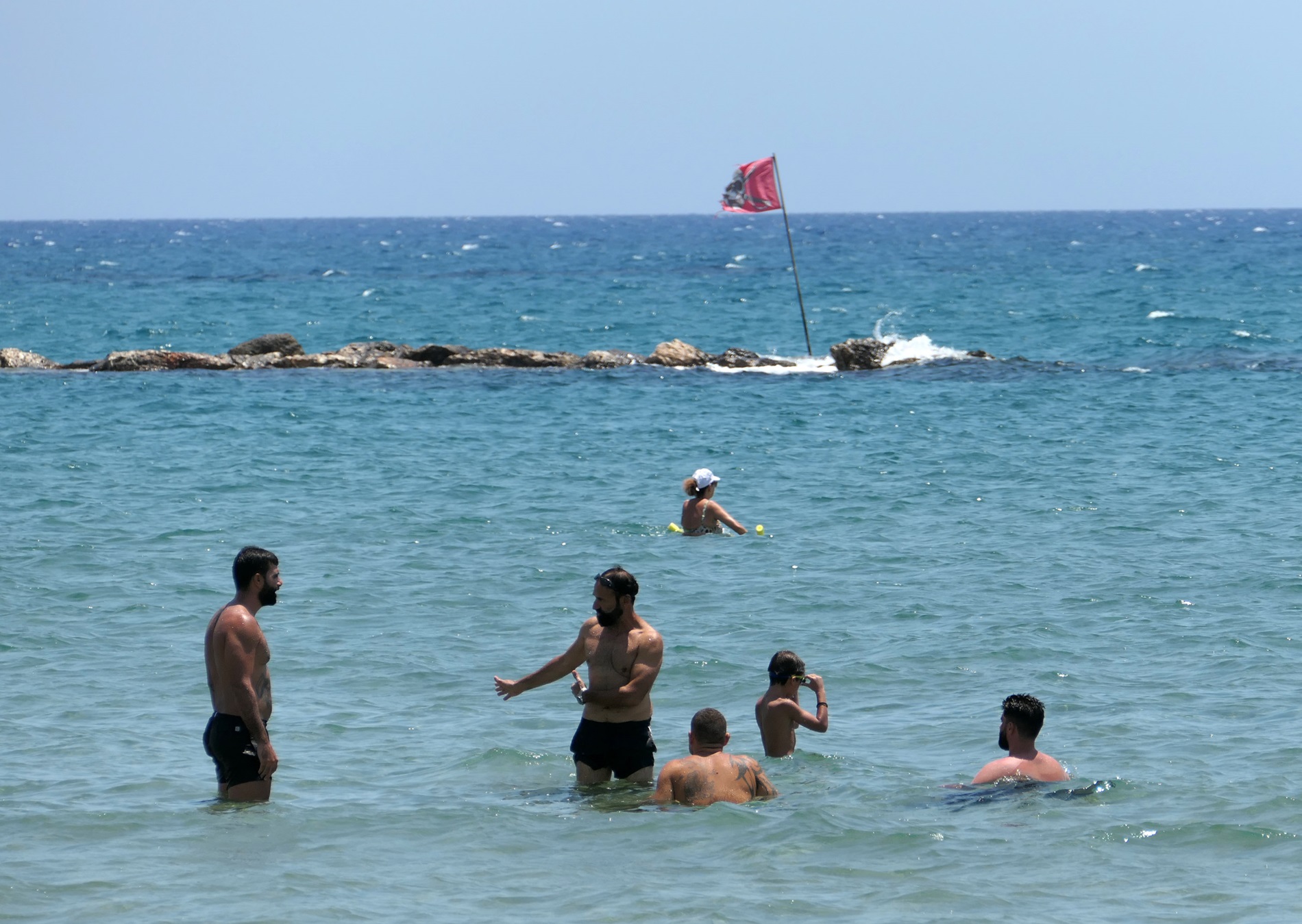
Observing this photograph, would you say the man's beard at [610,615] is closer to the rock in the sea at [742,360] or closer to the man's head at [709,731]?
the man's head at [709,731]

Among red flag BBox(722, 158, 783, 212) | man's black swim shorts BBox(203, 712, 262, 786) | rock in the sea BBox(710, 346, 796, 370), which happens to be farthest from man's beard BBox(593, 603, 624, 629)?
rock in the sea BBox(710, 346, 796, 370)

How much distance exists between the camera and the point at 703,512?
16.7m

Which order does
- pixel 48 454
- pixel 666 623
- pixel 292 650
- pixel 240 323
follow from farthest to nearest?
pixel 240 323
pixel 48 454
pixel 666 623
pixel 292 650

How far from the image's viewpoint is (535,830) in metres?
8.50

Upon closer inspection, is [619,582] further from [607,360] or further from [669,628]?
[607,360]

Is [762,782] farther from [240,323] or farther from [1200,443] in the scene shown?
[240,323]

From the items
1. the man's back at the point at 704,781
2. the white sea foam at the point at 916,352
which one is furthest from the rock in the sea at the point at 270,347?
the man's back at the point at 704,781

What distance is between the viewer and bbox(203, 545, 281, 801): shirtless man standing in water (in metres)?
7.72

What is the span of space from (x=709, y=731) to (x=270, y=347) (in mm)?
27013

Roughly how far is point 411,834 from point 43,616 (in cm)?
647

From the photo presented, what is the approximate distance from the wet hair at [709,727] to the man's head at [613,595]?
731 millimetres

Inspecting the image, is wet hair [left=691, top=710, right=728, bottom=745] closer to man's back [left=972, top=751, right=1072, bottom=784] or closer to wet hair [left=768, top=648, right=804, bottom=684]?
wet hair [left=768, top=648, right=804, bottom=684]

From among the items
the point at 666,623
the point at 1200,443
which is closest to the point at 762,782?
the point at 666,623

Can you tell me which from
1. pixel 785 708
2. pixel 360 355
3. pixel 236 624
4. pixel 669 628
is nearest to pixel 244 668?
pixel 236 624
